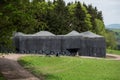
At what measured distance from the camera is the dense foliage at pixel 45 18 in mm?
21312

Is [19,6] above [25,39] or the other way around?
above

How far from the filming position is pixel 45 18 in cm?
7131

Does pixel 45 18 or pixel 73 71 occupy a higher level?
pixel 45 18

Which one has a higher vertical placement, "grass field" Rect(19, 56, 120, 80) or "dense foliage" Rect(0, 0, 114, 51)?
"dense foliage" Rect(0, 0, 114, 51)

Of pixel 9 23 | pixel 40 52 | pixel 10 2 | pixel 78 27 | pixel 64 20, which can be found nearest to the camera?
pixel 10 2

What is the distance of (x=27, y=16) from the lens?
72.0 ft

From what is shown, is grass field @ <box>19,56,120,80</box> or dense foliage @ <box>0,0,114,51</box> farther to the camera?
grass field @ <box>19,56,120,80</box>

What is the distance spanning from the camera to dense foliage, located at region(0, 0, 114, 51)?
21312 millimetres

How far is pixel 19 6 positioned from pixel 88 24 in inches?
2548

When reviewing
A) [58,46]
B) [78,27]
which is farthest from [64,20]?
[58,46]

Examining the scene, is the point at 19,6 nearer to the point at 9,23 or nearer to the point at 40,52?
the point at 9,23

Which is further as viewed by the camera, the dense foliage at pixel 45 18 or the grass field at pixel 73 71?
the grass field at pixel 73 71

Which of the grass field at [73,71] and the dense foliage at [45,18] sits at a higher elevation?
the dense foliage at [45,18]

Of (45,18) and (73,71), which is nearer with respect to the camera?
(73,71)
